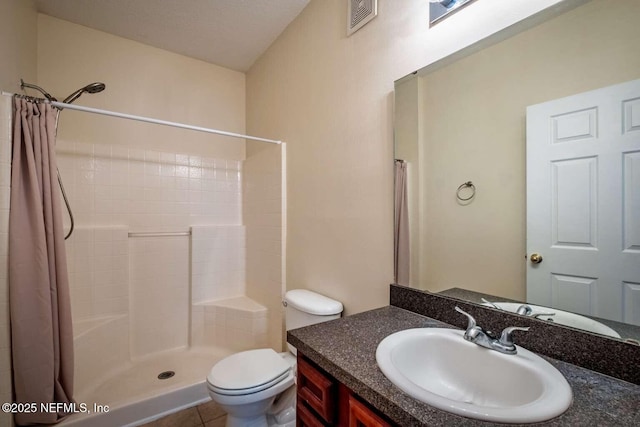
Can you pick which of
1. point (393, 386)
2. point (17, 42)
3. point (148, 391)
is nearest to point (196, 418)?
point (148, 391)

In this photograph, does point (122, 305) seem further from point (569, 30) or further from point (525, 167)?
point (569, 30)

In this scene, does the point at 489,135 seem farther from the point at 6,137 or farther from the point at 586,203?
the point at 6,137

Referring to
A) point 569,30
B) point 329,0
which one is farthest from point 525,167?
point 329,0

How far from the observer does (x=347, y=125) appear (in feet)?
5.04

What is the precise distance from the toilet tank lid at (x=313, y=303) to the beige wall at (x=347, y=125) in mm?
55

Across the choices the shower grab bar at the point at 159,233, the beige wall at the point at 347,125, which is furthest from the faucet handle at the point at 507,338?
the shower grab bar at the point at 159,233

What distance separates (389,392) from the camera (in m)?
0.62

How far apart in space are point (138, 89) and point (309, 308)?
7.50ft

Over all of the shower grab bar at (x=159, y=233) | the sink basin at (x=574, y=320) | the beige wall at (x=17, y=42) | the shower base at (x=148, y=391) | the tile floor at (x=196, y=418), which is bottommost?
the tile floor at (x=196, y=418)

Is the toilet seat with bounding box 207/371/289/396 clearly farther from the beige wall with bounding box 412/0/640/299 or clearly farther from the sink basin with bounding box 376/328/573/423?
the beige wall with bounding box 412/0/640/299

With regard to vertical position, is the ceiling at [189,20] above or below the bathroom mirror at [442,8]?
above

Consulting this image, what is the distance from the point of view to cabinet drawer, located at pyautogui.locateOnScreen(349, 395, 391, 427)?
2.10 feet

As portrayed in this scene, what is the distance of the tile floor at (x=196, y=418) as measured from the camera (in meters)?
1.65

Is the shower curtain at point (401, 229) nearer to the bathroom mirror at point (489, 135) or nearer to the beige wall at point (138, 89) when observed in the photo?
the bathroom mirror at point (489, 135)
